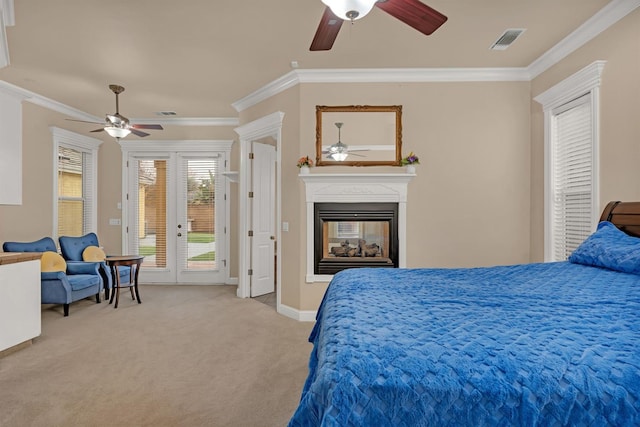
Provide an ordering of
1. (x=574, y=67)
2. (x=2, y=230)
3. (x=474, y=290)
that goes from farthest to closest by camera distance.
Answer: (x=2, y=230), (x=574, y=67), (x=474, y=290)

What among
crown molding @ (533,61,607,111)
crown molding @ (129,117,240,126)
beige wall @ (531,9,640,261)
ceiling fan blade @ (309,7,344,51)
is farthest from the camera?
crown molding @ (129,117,240,126)

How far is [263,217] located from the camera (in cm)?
540

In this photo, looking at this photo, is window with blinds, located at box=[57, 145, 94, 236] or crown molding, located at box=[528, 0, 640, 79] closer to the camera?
crown molding, located at box=[528, 0, 640, 79]

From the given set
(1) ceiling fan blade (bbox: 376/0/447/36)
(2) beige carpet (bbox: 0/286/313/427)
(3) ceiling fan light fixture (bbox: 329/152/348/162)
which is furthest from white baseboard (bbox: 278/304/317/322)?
(1) ceiling fan blade (bbox: 376/0/447/36)

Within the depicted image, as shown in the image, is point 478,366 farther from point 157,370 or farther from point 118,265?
point 118,265

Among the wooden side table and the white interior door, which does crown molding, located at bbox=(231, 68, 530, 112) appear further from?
the wooden side table

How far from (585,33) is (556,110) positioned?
0.73 meters

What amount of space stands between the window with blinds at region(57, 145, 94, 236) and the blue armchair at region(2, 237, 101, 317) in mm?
A: 898

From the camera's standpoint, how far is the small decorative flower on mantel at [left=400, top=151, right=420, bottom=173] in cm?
406

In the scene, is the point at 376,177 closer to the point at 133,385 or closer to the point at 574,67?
the point at 574,67

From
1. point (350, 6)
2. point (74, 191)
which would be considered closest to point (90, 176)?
point (74, 191)

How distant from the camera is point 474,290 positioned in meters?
1.71

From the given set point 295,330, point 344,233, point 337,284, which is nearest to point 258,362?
point 295,330

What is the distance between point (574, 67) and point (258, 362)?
393 centimetres
